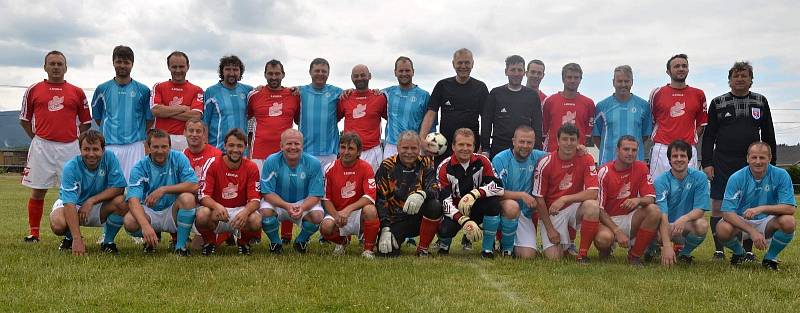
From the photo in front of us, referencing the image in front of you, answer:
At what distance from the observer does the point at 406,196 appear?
6234 mm

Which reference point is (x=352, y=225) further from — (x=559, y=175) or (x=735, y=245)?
(x=735, y=245)

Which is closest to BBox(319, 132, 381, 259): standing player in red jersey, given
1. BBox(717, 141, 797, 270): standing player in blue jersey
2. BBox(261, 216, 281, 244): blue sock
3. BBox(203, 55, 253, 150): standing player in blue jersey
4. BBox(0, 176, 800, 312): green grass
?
BBox(0, 176, 800, 312): green grass

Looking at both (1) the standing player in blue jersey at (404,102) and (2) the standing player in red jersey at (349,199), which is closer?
(2) the standing player in red jersey at (349,199)

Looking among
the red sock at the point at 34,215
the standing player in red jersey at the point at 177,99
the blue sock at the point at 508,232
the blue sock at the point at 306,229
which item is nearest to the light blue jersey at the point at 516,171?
the blue sock at the point at 508,232

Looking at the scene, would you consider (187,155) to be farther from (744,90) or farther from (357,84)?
(744,90)

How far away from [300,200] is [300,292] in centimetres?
221

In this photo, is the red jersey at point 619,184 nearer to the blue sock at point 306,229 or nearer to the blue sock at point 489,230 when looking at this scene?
the blue sock at point 489,230

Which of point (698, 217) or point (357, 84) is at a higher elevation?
point (357, 84)

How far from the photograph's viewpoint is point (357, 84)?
7590 mm

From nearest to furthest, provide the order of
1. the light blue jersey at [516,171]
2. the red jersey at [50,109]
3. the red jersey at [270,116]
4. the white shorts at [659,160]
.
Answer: the light blue jersey at [516,171] → the red jersey at [50,109] → the white shorts at [659,160] → the red jersey at [270,116]

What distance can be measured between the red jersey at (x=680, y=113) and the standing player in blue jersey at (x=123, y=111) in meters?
5.47

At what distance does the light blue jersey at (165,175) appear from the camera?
19.9 feet

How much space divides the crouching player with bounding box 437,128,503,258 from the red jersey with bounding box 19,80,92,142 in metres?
3.92

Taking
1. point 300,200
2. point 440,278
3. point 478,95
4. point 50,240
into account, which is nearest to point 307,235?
point 300,200
